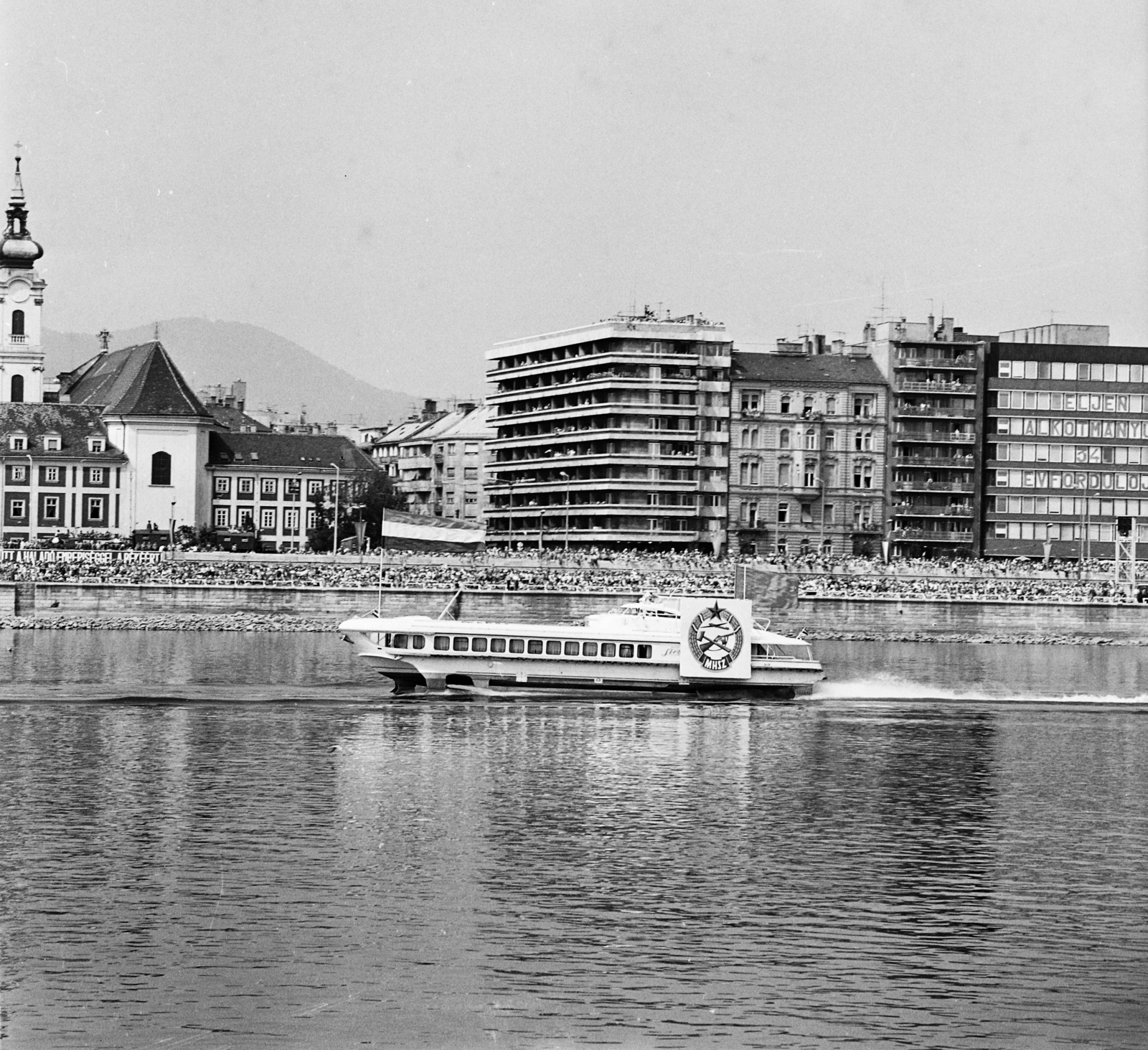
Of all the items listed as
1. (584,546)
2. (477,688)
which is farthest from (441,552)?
(477,688)

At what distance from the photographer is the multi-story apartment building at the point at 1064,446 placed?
17900 centimetres

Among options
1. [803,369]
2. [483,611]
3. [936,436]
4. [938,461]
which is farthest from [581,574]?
[938,461]

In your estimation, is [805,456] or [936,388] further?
[805,456]

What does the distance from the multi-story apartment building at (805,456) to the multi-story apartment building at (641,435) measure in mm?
2124

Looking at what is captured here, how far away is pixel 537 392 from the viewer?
187 meters

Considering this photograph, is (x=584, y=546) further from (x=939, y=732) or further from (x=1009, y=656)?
(x=939, y=732)

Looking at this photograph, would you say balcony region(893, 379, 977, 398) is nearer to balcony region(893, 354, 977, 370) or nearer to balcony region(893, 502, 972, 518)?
balcony region(893, 354, 977, 370)

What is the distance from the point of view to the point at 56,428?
642ft

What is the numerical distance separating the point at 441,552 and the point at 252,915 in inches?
5101

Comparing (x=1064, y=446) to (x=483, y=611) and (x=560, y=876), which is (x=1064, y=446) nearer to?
(x=483, y=611)

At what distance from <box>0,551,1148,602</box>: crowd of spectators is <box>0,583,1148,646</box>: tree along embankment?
0.88m

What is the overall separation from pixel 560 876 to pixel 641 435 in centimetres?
13637

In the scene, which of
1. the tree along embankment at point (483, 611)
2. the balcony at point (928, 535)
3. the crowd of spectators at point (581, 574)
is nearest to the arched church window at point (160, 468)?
the crowd of spectators at point (581, 574)

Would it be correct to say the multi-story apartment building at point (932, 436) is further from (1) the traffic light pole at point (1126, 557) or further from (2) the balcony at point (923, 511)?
(1) the traffic light pole at point (1126, 557)
